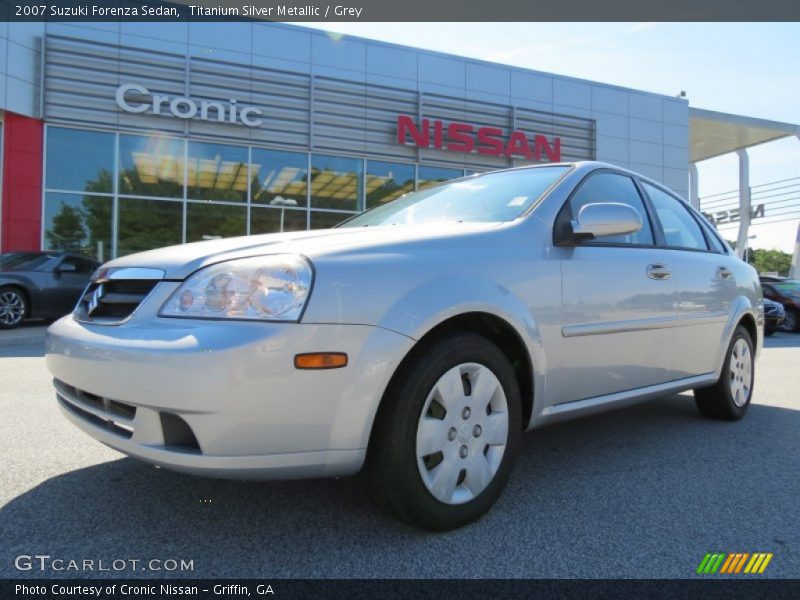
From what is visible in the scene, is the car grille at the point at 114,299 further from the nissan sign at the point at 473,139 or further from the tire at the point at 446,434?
the nissan sign at the point at 473,139

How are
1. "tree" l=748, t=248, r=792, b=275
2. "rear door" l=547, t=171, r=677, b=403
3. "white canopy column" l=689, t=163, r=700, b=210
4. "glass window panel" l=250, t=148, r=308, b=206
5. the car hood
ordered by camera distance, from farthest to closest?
"tree" l=748, t=248, r=792, b=275, "white canopy column" l=689, t=163, r=700, b=210, "glass window panel" l=250, t=148, r=308, b=206, "rear door" l=547, t=171, r=677, b=403, the car hood

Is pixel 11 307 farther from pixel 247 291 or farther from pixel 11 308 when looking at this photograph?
pixel 247 291

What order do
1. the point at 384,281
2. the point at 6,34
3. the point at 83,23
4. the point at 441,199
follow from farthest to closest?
the point at 83,23 < the point at 6,34 < the point at 441,199 < the point at 384,281

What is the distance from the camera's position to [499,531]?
7.16 feet

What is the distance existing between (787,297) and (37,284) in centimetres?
1563

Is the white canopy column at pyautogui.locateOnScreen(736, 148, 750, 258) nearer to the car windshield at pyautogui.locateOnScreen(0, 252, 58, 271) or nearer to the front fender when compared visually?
the car windshield at pyautogui.locateOnScreen(0, 252, 58, 271)

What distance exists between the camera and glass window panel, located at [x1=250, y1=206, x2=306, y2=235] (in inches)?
547

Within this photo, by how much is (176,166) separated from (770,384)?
471 inches

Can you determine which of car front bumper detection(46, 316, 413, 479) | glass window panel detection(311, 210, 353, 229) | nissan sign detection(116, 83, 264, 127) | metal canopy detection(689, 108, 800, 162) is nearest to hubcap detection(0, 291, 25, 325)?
nissan sign detection(116, 83, 264, 127)

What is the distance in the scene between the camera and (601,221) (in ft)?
8.70

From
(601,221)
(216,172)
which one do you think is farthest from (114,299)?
(216,172)

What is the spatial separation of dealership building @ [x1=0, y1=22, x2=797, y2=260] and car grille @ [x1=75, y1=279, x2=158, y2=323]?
11.2 meters

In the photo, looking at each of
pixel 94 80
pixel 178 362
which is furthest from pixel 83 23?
pixel 178 362
